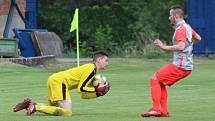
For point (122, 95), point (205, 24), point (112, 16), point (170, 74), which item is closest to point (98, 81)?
point (170, 74)

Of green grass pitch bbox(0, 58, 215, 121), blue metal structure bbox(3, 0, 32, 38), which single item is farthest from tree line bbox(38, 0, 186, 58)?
green grass pitch bbox(0, 58, 215, 121)

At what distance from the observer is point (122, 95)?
648 inches

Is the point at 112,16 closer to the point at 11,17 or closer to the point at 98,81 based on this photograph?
the point at 11,17

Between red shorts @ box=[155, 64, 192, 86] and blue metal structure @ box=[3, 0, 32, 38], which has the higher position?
blue metal structure @ box=[3, 0, 32, 38]

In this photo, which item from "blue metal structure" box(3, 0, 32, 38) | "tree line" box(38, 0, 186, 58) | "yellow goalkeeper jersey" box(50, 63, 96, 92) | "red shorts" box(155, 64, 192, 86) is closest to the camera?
"red shorts" box(155, 64, 192, 86)

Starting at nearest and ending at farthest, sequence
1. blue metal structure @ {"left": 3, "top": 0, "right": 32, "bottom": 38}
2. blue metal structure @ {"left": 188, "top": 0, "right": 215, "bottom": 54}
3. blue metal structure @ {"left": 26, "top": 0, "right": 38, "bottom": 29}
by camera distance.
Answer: blue metal structure @ {"left": 3, "top": 0, "right": 32, "bottom": 38}
blue metal structure @ {"left": 188, "top": 0, "right": 215, "bottom": 54}
blue metal structure @ {"left": 26, "top": 0, "right": 38, "bottom": 29}

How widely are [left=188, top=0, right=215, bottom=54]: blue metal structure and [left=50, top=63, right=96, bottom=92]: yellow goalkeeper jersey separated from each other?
22347 millimetres

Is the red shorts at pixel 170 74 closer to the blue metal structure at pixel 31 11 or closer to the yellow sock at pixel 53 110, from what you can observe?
the yellow sock at pixel 53 110

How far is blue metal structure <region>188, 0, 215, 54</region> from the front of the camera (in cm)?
3366

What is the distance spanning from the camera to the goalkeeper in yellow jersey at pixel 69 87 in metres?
11.6

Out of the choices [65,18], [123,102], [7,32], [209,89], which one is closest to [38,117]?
[123,102]

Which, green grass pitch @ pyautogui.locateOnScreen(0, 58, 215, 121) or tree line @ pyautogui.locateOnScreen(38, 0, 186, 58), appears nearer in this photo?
green grass pitch @ pyautogui.locateOnScreen(0, 58, 215, 121)

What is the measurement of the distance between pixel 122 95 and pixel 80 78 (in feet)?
16.0

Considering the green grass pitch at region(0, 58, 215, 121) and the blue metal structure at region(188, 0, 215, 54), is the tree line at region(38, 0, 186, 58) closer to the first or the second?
the blue metal structure at region(188, 0, 215, 54)
